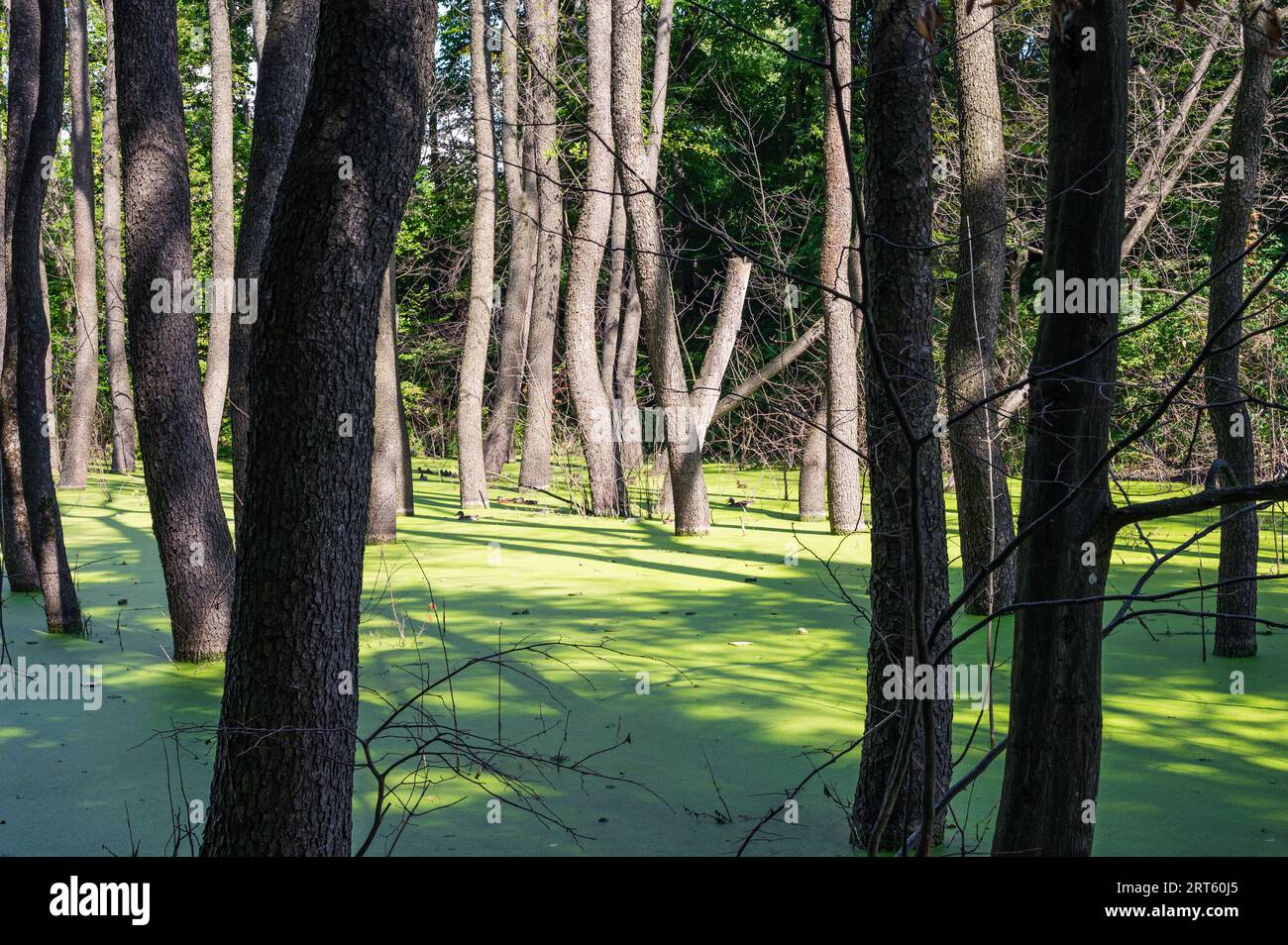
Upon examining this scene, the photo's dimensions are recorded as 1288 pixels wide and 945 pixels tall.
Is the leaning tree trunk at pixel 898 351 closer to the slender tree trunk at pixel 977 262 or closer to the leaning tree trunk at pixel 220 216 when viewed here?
the slender tree trunk at pixel 977 262

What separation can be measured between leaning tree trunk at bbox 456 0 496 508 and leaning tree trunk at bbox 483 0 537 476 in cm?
32

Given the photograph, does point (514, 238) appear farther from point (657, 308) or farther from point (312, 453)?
point (312, 453)

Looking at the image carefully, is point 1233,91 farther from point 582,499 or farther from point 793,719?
point 793,719

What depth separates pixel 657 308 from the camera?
11.2 metres

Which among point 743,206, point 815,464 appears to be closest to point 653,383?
point 815,464

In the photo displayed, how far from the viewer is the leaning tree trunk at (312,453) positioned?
111 inches

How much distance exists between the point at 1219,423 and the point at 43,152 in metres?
6.21

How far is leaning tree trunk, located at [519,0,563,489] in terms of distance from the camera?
13.3 meters

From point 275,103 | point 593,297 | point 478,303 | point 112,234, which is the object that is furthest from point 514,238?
point 275,103

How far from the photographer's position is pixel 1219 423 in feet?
19.7

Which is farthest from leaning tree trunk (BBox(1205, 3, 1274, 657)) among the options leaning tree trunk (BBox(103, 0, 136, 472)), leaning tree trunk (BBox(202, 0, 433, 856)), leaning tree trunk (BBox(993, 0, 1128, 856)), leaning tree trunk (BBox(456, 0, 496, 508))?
leaning tree trunk (BBox(103, 0, 136, 472))

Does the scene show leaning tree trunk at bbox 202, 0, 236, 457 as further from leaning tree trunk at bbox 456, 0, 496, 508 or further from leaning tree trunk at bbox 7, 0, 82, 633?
leaning tree trunk at bbox 7, 0, 82, 633

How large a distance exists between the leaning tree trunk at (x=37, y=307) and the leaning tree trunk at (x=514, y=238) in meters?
7.31

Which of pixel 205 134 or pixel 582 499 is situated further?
pixel 205 134
